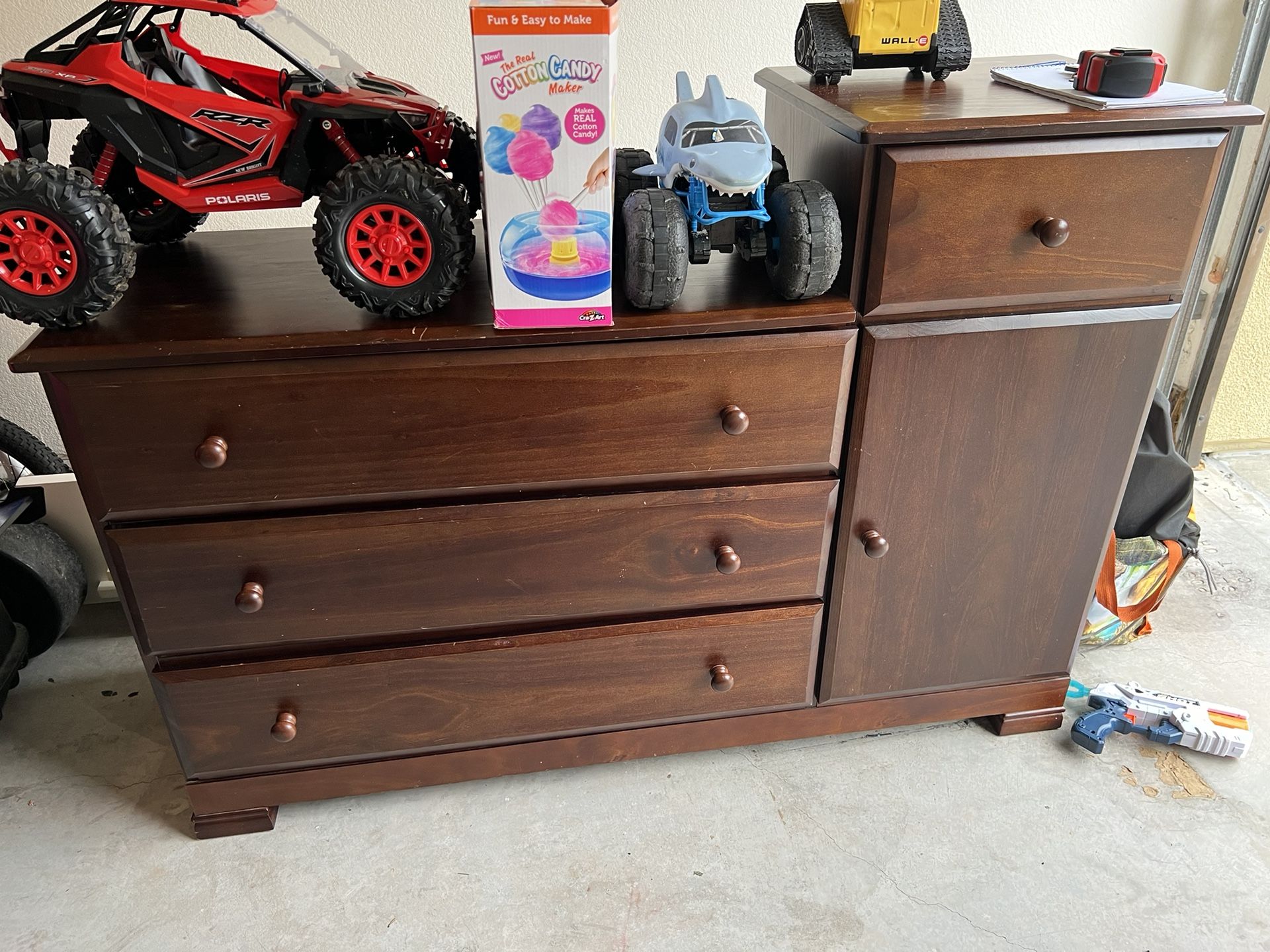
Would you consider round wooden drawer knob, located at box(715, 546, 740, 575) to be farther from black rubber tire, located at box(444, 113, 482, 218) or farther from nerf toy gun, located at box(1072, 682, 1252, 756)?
nerf toy gun, located at box(1072, 682, 1252, 756)

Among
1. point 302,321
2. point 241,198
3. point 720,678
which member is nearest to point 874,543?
point 720,678

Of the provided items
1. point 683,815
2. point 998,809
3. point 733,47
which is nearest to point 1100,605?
point 998,809

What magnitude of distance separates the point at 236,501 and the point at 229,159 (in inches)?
16.0

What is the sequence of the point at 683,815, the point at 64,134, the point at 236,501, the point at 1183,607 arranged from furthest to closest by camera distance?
the point at 1183,607 → the point at 64,134 → the point at 683,815 → the point at 236,501

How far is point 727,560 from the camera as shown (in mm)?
1240

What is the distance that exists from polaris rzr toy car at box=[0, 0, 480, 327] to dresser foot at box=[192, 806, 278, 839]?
30.1 inches

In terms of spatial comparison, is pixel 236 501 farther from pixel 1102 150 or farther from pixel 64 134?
pixel 1102 150

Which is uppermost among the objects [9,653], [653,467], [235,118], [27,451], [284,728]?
[235,118]

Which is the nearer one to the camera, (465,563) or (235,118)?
(235,118)

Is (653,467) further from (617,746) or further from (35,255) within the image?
(35,255)

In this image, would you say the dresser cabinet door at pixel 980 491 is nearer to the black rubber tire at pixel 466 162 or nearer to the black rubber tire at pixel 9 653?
the black rubber tire at pixel 466 162

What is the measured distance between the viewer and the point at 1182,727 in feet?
4.92

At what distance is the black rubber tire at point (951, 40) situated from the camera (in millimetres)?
1238

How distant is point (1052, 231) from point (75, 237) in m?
1.10
